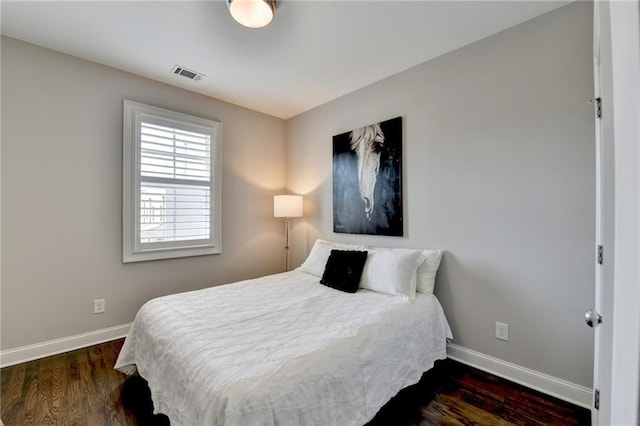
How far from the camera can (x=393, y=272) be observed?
231 centimetres

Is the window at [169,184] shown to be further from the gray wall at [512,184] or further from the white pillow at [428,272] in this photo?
the white pillow at [428,272]

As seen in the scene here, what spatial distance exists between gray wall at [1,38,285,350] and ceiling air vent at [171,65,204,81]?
35cm

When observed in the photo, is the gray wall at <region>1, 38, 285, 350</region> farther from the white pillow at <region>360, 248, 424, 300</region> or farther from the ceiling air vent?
the white pillow at <region>360, 248, 424, 300</region>

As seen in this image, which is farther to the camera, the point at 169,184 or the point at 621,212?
the point at 169,184

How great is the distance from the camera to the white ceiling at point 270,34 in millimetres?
1883

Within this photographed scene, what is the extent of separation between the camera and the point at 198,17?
6.48 feet

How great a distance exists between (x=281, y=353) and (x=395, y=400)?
98 centimetres

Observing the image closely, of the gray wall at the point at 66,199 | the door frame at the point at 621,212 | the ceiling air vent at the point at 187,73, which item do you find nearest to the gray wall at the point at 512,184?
the door frame at the point at 621,212

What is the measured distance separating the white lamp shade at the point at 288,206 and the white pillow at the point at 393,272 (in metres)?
1.32

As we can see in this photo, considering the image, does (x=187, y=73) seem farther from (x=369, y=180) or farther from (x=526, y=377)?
(x=526, y=377)

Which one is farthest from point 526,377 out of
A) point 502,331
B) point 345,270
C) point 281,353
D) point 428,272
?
point 281,353

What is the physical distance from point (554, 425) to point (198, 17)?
11.4 feet

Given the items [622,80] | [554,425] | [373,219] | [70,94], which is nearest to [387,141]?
[373,219]

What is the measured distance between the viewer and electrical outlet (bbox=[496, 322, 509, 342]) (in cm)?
207
